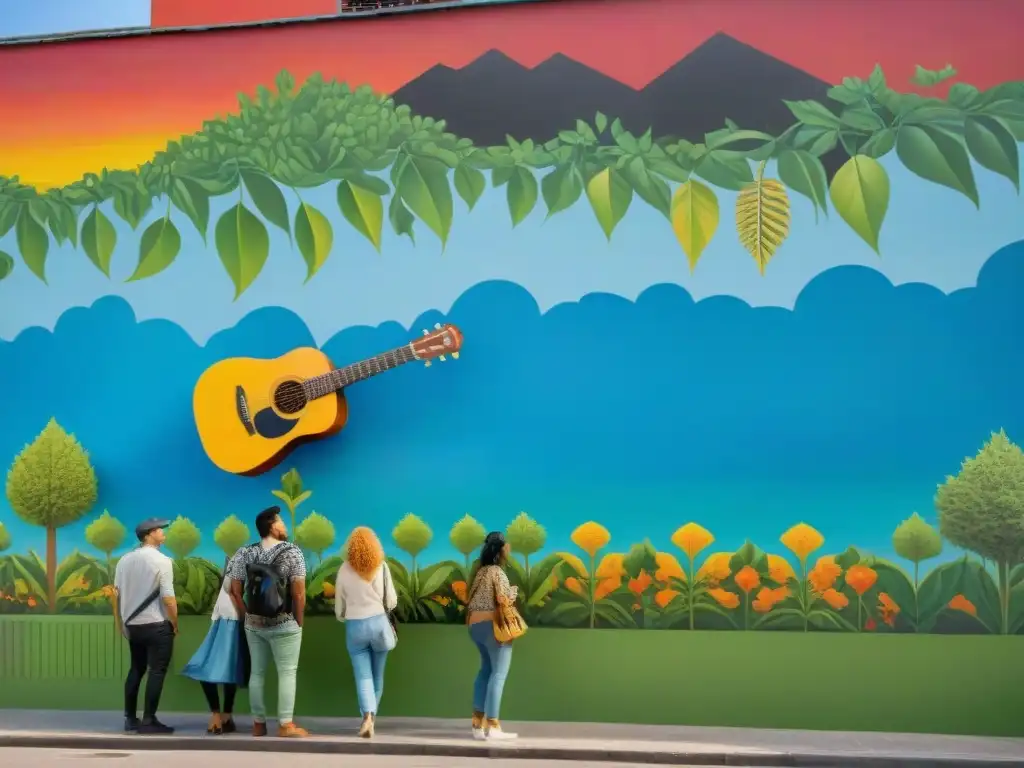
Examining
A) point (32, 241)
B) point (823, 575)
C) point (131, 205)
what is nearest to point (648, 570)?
point (823, 575)

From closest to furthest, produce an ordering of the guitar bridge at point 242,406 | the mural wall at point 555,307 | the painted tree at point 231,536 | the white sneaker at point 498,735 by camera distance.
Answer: the white sneaker at point 498,735, the mural wall at point 555,307, the guitar bridge at point 242,406, the painted tree at point 231,536

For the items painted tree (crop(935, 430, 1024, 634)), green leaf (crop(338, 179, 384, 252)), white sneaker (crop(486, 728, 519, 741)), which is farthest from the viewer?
green leaf (crop(338, 179, 384, 252))

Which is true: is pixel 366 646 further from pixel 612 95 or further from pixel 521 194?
pixel 612 95

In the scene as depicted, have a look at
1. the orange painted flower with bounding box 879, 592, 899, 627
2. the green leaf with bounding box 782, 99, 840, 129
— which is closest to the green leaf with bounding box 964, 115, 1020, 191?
the green leaf with bounding box 782, 99, 840, 129

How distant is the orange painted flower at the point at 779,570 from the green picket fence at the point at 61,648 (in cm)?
486

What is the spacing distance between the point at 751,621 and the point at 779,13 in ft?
14.5

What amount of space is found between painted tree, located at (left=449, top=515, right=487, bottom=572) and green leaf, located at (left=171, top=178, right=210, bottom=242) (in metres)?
3.16

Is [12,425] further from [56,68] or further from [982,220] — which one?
[982,220]

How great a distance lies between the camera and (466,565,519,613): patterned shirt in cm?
852

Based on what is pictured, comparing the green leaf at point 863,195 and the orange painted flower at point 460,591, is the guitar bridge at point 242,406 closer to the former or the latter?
the orange painted flower at point 460,591

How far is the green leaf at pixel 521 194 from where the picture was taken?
957 cm

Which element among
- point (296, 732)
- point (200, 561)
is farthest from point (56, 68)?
point (296, 732)

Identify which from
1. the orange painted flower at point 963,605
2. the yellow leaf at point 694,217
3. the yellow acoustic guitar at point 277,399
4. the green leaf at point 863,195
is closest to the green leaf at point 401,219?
the yellow acoustic guitar at point 277,399

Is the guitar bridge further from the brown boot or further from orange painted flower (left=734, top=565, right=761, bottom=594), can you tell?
orange painted flower (left=734, top=565, right=761, bottom=594)
